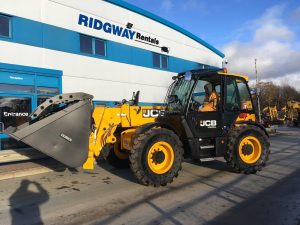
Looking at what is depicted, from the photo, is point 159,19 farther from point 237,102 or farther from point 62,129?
point 62,129

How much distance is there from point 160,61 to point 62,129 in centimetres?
1350

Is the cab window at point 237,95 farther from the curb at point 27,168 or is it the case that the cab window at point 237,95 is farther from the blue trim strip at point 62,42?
the blue trim strip at point 62,42

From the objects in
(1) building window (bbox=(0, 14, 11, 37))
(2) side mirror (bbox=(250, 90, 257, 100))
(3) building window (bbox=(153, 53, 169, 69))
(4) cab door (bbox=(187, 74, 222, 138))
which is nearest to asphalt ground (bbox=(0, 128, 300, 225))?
(4) cab door (bbox=(187, 74, 222, 138))

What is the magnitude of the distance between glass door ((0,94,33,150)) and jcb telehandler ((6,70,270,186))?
17.0ft

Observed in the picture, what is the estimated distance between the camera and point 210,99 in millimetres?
8477

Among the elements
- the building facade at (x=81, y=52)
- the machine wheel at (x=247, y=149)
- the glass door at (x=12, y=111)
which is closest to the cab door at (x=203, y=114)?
the machine wheel at (x=247, y=149)

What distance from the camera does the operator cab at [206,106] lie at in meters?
8.04

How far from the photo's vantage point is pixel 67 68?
1427 centimetres

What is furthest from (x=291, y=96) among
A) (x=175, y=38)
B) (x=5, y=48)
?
(x=5, y=48)

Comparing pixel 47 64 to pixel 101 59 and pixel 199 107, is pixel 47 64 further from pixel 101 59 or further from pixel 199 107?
pixel 199 107

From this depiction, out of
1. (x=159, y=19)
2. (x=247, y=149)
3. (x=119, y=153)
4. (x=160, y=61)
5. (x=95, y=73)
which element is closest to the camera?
(x=247, y=149)

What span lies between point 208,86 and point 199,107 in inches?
30.4

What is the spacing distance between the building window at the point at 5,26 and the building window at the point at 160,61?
8.78m

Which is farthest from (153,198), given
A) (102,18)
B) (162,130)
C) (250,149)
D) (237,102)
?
(102,18)
